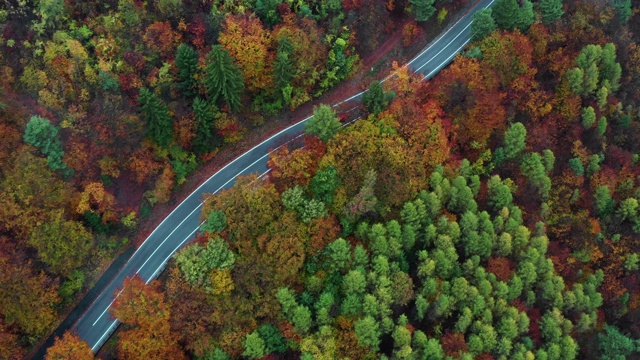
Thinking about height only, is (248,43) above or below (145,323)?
above

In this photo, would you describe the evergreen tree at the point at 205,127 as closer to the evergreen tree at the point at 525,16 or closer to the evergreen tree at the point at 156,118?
the evergreen tree at the point at 156,118

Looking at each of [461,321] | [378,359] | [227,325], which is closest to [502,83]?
[461,321]

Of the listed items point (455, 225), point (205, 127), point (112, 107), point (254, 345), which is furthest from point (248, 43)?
point (254, 345)

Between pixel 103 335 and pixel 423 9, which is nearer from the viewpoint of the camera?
pixel 103 335

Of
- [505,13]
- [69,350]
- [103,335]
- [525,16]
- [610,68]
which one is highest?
[505,13]

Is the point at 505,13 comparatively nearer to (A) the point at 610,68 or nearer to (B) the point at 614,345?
(A) the point at 610,68

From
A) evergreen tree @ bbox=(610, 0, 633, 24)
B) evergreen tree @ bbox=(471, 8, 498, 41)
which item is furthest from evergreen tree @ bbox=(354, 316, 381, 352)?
evergreen tree @ bbox=(610, 0, 633, 24)

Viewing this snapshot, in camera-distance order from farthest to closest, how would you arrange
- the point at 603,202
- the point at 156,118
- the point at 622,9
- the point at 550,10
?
the point at 622,9
the point at 550,10
the point at 603,202
the point at 156,118
